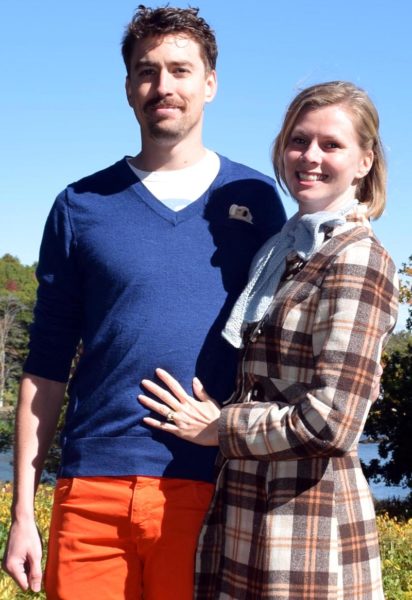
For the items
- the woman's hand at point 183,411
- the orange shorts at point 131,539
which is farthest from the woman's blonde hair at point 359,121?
the orange shorts at point 131,539

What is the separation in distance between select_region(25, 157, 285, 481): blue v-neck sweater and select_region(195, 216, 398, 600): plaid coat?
304mm

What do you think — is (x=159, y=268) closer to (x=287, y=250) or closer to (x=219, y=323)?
(x=219, y=323)

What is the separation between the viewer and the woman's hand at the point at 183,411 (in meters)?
2.75

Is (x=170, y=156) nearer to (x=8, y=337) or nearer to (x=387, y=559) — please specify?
(x=387, y=559)

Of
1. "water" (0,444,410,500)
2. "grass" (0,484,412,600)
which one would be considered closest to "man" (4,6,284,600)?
"grass" (0,484,412,600)

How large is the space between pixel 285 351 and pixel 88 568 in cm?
99

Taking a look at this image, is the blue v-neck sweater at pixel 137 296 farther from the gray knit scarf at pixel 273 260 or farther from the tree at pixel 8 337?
the tree at pixel 8 337

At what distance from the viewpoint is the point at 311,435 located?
2355 mm

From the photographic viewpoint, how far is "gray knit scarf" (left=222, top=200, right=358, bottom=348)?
2.57 m

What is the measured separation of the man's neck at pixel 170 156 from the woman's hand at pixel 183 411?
Result: 790mm

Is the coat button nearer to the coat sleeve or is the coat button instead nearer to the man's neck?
the coat sleeve

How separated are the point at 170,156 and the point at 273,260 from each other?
65 cm

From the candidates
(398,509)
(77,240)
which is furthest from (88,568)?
(398,509)

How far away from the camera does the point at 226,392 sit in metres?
2.93
